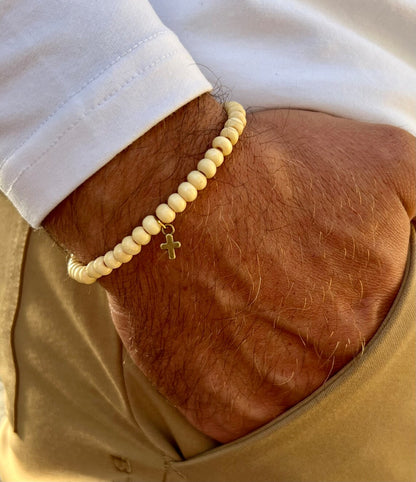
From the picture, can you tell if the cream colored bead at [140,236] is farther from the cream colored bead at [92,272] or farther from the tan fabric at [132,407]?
the tan fabric at [132,407]

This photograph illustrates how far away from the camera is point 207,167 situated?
2.51ft

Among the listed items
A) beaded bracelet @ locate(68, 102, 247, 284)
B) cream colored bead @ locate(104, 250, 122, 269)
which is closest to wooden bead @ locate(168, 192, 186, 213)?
beaded bracelet @ locate(68, 102, 247, 284)

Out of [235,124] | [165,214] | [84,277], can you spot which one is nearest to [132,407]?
[84,277]

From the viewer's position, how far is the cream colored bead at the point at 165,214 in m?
0.75

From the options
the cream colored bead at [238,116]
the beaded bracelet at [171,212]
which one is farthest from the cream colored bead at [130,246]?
the cream colored bead at [238,116]

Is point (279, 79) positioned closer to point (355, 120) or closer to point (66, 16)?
point (355, 120)

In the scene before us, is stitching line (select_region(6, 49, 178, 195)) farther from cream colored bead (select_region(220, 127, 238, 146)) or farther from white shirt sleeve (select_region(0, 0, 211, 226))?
cream colored bead (select_region(220, 127, 238, 146))

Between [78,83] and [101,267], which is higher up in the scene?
[78,83]

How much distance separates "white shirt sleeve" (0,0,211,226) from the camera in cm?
75

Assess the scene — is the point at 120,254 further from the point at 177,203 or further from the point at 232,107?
the point at 232,107

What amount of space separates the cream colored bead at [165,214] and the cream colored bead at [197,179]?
0.15 ft

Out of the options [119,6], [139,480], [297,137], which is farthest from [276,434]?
[119,6]

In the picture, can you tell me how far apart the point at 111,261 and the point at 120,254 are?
0.06 feet

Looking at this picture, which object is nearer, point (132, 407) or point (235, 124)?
point (235, 124)
